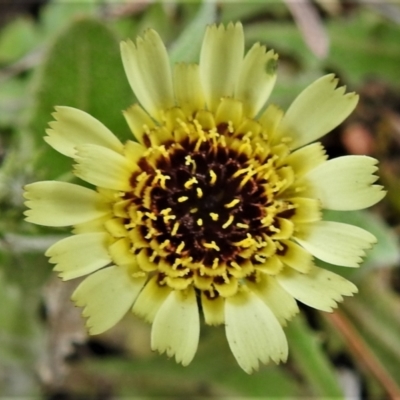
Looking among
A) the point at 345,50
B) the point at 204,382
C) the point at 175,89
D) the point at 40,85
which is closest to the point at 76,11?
the point at 40,85

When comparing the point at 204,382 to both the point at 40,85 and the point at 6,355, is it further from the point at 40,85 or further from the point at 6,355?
the point at 40,85

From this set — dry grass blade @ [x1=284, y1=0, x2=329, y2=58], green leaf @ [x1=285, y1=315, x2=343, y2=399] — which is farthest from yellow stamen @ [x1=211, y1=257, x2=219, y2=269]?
dry grass blade @ [x1=284, y1=0, x2=329, y2=58]

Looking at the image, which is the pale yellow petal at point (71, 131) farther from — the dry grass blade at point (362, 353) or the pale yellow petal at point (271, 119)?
the dry grass blade at point (362, 353)

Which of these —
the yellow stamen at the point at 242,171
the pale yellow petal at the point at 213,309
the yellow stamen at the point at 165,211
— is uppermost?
the yellow stamen at the point at 242,171

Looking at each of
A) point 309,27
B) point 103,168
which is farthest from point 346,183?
point 309,27

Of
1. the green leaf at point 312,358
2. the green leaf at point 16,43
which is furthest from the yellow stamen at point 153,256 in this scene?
the green leaf at point 16,43

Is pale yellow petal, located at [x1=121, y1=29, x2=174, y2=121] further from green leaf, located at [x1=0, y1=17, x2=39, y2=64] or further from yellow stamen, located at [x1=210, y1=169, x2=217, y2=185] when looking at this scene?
green leaf, located at [x1=0, y1=17, x2=39, y2=64]
